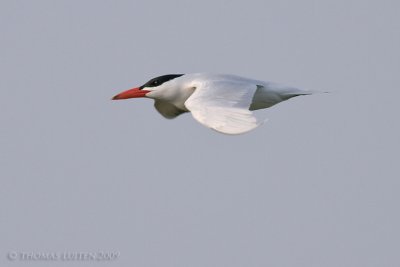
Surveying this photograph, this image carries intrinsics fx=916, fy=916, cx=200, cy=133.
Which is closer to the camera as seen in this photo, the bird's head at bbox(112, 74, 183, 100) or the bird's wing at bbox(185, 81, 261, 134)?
the bird's wing at bbox(185, 81, 261, 134)

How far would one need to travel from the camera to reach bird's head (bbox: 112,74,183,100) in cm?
1433

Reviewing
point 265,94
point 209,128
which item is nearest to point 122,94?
point 265,94

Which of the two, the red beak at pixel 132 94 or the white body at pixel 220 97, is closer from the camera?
the white body at pixel 220 97

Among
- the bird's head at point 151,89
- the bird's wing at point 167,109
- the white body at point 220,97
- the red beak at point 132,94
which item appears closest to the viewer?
the white body at point 220,97

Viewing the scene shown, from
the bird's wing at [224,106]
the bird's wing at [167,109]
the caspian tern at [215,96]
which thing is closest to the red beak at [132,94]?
the caspian tern at [215,96]

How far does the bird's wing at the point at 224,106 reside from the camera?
1027cm

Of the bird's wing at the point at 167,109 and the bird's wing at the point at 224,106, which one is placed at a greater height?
the bird's wing at the point at 224,106

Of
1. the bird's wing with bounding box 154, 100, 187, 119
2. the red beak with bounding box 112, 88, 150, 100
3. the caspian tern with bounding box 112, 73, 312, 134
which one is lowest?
the bird's wing with bounding box 154, 100, 187, 119

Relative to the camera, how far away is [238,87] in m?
13.0

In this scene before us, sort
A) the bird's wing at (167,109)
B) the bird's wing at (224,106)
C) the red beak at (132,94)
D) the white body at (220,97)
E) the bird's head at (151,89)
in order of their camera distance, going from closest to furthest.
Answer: the bird's wing at (224,106)
the white body at (220,97)
the bird's head at (151,89)
the red beak at (132,94)
the bird's wing at (167,109)

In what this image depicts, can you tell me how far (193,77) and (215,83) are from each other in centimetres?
102

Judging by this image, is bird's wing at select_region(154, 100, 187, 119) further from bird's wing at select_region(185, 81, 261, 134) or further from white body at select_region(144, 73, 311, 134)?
bird's wing at select_region(185, 81, 261, 134)

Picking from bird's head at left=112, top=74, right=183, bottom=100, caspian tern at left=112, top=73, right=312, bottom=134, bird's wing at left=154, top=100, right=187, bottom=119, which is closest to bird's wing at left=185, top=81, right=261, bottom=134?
caspian tern at left=112, top=73, right=312, bottom=134

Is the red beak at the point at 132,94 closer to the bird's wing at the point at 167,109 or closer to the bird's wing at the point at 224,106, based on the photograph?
the bird's wing at the point at 167,109
